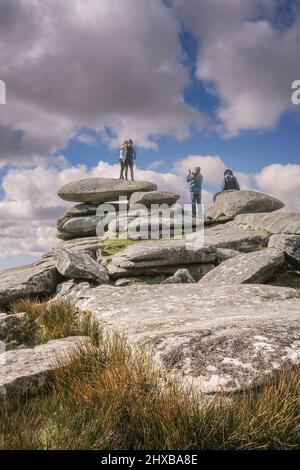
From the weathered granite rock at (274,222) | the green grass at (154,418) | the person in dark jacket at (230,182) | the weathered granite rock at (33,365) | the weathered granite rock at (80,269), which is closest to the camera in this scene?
the green grass at (154,418)

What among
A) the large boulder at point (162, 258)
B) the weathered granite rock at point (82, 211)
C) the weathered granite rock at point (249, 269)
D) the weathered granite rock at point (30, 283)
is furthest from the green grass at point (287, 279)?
the weathered granite rock at point (82, 211)

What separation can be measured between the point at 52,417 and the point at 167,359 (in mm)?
1213

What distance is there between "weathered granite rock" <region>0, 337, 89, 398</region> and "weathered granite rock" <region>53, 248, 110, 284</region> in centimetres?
739

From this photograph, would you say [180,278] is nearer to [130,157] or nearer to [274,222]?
[274,222]

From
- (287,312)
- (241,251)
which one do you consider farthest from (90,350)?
(241,251)

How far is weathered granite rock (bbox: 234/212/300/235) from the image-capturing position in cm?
1476

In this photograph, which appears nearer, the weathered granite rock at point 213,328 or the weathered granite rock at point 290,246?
the weathered granite rock at point 213,328

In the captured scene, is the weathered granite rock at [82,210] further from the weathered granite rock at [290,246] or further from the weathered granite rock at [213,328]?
the weathered granite rock at [213,328]

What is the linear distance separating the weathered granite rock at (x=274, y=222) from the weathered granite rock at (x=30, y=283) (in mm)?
8992

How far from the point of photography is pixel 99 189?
25.7 meters

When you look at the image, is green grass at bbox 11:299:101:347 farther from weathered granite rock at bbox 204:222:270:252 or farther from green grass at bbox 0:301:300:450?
weathered granite rock at bbox 204:222:270:252

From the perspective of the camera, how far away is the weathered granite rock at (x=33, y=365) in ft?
13.5

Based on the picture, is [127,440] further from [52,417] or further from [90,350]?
[90,350]

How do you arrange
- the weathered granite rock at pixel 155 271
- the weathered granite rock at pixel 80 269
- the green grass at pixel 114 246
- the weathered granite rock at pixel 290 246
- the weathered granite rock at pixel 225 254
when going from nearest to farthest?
1. the weathered granite rock at pixel 80 269
2. the weathered granite rock at pixel 290 246
3. the weathered granite rock at pixel 155 271
4. the weathered granite rock at pixel 225 254
5. the green grass at pixel 114 246
